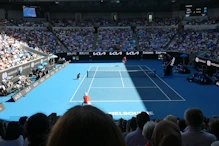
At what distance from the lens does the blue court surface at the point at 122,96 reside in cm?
1640

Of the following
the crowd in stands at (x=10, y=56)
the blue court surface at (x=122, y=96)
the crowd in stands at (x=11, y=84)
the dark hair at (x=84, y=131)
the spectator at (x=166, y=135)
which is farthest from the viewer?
the crowd in stands at (x=10, y=56)

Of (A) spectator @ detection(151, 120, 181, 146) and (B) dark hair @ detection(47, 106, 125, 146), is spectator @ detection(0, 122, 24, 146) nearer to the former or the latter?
(A) spectator @ detection(151, 120, 181, 146)

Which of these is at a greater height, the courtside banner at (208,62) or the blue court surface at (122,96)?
the courtside banner at (208,62)

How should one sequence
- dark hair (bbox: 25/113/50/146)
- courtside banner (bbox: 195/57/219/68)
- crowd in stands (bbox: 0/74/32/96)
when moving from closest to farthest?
1. dark hair (bbox: 25/113/50/146)
2. crowd in stands (bbox: 0/74/32/96)
3. courtside banner (bbox: 195/57/219/68)

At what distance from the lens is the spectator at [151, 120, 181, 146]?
2424 mm

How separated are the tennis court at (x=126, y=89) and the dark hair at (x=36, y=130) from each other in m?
15.2

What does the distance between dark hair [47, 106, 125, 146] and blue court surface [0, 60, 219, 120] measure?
11.7m

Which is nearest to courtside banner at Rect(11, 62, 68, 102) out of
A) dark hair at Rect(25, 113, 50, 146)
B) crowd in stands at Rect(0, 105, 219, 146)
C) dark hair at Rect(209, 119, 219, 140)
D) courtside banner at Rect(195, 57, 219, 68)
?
crowd in stands at Rect(0, 105, 219, 146)

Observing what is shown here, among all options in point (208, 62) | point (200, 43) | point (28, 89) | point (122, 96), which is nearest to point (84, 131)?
point (122, 96)

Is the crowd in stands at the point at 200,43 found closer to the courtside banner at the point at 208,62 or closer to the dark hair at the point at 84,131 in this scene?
the courtside banner at the point at 208,62

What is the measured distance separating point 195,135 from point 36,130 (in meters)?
2.86

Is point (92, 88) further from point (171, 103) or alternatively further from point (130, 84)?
point (171, 103)

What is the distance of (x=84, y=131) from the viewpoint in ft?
4.64

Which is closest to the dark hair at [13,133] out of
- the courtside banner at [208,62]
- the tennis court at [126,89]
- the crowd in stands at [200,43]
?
the tennis court at [126,89]
